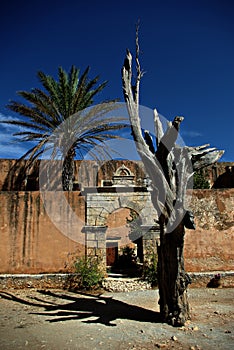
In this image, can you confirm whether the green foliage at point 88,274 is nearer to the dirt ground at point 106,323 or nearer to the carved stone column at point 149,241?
the dirt ground at point 106,323

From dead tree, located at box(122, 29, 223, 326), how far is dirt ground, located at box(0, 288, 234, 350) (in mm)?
499

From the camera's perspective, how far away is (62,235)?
28.4 ft

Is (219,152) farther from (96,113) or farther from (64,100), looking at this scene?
(64,100)

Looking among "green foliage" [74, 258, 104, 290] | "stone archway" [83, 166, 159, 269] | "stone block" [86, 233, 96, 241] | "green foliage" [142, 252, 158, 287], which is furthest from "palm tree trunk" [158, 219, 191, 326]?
"stone block" [86, 233, 96, 241]

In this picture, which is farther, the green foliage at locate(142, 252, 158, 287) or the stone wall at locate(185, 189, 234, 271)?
the stone wall at locate(185, 189, 234, 271)

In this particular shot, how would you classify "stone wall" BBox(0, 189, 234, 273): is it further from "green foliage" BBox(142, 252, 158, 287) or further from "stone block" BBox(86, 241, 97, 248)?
"green foliage" BBox(142, 252, 158, 287)

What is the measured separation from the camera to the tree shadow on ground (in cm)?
554

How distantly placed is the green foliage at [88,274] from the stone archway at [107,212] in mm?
374

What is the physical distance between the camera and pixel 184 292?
5059 millimetres

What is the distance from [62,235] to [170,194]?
474 centimetres

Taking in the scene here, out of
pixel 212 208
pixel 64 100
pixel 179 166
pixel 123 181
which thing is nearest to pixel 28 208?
pixel 123 181

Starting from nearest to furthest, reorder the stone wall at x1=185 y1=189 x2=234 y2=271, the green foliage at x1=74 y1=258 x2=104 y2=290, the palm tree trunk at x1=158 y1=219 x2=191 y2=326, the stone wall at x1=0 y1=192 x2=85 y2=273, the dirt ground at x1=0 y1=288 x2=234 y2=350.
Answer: the dirt ground at x1=0 y1=288 x2=234 y2=350 → the palm tree trunk at x1=158 y1=219 x2=191 y2=326 → the green foliage at x1=74 y1=258 x2=104 y2=290 → the stone wall at x1=0 y1=192 x2=85 y2=273 → the stone wall at x1=185 y1=189 x2=234 y2=271

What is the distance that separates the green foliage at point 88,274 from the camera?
8156mm

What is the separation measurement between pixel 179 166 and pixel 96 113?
5.88 meters
